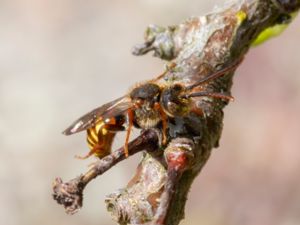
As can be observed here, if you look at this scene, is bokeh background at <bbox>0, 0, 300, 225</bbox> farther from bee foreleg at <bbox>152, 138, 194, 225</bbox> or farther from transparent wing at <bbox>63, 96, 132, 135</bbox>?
bee foreleg at <bbox>152, 138, 194, 225</bbox>

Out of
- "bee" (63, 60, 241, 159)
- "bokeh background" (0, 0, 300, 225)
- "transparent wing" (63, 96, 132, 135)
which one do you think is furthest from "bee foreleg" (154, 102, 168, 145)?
"bokeh background" (0, 0, 300, 225)

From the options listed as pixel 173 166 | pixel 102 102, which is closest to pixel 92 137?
pixel 173 166

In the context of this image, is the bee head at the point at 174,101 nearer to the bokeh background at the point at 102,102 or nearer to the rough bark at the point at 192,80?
the rough bark at the point at 192,80

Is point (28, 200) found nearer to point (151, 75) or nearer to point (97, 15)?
point (151, 75)

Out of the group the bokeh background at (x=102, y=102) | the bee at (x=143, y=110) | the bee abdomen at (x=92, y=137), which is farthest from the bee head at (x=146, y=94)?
the bokeh background at (x=102, y=102)

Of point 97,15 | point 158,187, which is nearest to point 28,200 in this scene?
point 97,15

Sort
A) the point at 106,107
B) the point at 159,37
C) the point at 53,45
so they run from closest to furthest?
the point at 106,107
the point at 159,37
the point at 53,45
